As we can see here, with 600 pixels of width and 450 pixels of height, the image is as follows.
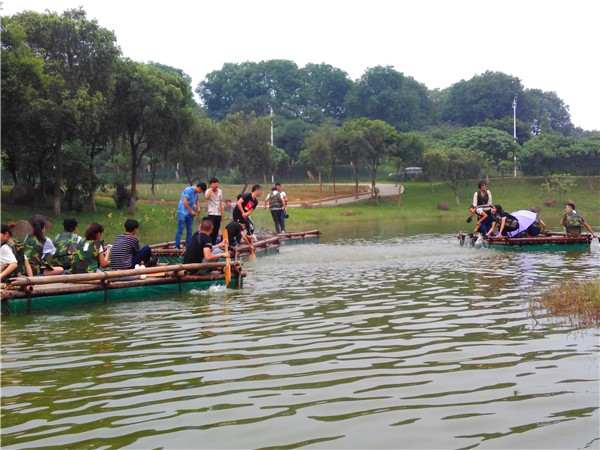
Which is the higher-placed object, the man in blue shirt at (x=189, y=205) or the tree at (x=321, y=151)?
the tree at (x=321, y=151)

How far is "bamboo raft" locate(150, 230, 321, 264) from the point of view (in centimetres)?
1999

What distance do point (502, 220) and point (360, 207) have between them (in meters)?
40.1

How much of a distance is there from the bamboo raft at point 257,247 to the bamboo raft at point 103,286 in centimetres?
306

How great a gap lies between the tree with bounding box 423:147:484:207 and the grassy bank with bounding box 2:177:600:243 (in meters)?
2.19

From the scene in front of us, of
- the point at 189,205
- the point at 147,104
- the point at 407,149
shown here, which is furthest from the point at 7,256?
the point at 407,149

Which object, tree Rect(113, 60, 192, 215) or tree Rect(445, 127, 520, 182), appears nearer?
tree Rect(113, 60, 192, 215)

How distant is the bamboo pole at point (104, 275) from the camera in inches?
464

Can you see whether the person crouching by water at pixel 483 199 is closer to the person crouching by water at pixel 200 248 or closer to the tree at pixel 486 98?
the person crouching by water at pixel 200 248

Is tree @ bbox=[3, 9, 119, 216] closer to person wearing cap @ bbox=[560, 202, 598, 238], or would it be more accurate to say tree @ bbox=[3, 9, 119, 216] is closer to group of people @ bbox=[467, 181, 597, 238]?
group of people @ bbox=[467, 181, 597, 238]

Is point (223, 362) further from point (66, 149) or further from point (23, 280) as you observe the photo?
point (66, 149)

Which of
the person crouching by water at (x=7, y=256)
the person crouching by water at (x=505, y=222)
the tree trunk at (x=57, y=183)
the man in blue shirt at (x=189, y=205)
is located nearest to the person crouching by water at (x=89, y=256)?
the person crouching by water at (x=7, y=256)

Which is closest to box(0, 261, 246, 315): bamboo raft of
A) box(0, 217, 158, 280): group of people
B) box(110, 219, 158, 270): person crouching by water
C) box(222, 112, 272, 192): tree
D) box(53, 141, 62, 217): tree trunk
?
box(110, 219, 158, 270): person crouching by water

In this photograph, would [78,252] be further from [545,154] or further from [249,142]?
[545,154]

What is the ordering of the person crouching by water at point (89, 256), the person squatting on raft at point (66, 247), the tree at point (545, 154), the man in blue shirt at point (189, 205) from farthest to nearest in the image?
the tree at point (545, 154), the man in blue shirt at point (189, 205), the person squatting on raft at point (66, 247), the person crouching by water at point (89, 256)
